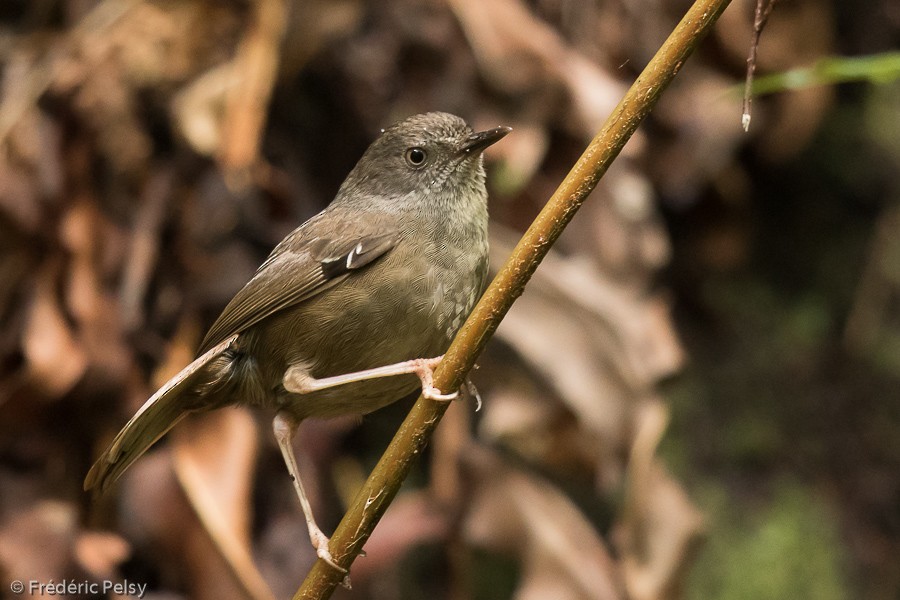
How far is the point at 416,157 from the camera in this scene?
2846mm

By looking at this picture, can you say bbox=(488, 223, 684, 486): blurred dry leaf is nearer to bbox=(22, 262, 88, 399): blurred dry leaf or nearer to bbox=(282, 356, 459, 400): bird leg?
bbox=(282, 356, 459, 400): bird leg

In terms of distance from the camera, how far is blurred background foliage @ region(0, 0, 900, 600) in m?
3.91

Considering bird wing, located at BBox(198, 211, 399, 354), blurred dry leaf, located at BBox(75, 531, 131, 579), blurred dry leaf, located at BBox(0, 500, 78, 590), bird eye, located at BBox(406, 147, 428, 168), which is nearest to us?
bird wing, located at BBox(198, 211, 399, 354)

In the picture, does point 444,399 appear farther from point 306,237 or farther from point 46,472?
point 46,472

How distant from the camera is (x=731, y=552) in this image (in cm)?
479

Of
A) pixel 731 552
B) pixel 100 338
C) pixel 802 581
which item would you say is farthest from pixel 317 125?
pixel 802 581

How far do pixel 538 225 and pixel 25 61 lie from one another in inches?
136

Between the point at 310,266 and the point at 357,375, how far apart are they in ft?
1.26

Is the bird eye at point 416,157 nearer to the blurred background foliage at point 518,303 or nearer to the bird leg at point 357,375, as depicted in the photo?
the bird leg at point 357,375

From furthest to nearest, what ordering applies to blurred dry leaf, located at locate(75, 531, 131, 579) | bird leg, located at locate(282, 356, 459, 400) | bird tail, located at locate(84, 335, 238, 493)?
1. blurred dry leaf, located at locate(75, 531, 131, 579)
2. bird tail, located at locate(84, 335, 238, 493)
3. bird leg, located at locate(282, 356, 459, 400)

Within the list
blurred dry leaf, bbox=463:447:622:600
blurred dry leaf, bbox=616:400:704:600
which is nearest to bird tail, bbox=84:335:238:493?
blurred dry leaf, bbox=463:447:622:600

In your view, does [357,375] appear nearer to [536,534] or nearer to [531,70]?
[536,534]

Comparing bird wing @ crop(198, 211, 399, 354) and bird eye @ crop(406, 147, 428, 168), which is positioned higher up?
bird eye @ crop(406, 147, 428, 168)

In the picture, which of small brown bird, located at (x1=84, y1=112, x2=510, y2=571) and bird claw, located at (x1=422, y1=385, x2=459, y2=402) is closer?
bird claw, located at (x1=422, y1=385, x2=459, y2=402)
